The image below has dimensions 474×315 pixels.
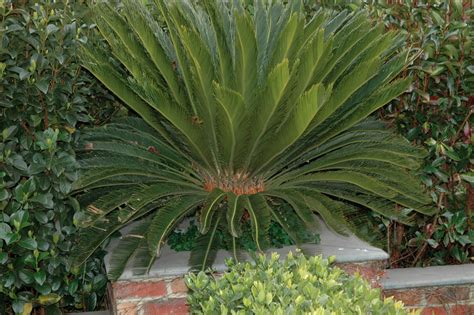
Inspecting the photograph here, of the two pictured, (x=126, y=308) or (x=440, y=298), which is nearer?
(x=126, y=308)

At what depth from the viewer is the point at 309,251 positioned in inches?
160

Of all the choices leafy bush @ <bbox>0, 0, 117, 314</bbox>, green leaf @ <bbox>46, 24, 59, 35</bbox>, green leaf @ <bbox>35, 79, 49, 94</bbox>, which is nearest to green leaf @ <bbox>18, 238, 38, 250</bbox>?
leafy bush @ <bbox>0, 0, 117, 314</bbox>

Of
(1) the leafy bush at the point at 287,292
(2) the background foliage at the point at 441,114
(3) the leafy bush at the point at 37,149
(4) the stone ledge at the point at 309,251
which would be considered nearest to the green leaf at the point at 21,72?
(3) the leafy bush at the point at 37,149

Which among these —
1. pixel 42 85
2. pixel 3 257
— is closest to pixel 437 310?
pixel 3 257

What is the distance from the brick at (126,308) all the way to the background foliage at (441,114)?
60.6 inches

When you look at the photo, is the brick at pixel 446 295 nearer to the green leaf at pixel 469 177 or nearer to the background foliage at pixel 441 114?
the background foliage at pixel 441 114

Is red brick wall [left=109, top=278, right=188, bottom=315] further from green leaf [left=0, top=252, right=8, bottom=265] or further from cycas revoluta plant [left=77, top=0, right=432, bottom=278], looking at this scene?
green leaf [left=0, top=252, right=8, bottom=265]

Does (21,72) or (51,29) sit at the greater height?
(51,29)

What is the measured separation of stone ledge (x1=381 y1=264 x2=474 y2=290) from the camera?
445cm

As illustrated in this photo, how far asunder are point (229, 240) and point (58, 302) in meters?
1.06

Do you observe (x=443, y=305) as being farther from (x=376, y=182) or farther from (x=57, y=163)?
(x=57, y=163)

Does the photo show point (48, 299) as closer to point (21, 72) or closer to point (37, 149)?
point (37, 149)

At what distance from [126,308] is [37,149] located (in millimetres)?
944

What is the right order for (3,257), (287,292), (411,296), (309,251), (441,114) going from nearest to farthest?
(287,292)
(3,257)
(309,251)
(411,296)
(441,114)
